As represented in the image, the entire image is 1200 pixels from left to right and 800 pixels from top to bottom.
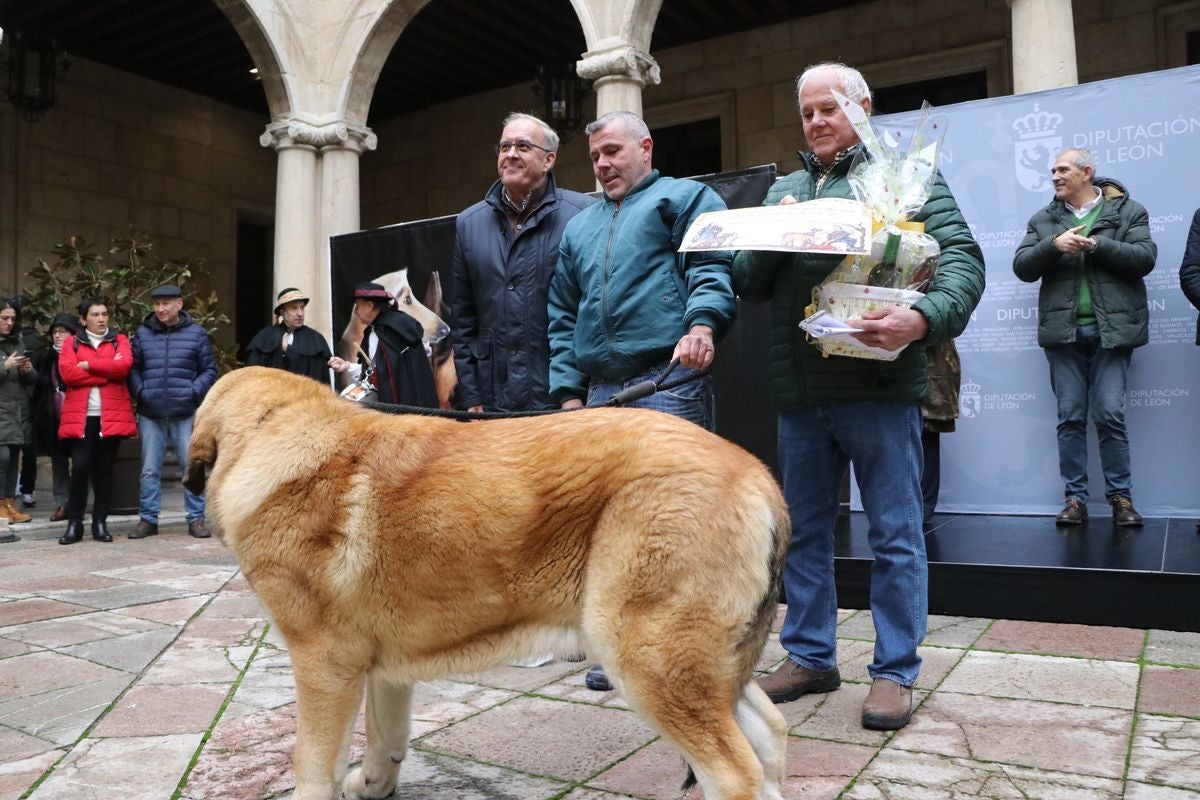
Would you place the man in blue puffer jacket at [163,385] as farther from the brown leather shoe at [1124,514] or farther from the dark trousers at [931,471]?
the brown leather shoe at [1124,514]

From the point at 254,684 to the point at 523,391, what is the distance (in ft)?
5.44

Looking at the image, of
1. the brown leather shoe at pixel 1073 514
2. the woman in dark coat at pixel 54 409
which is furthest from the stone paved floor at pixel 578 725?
the woman in dark coat at pixel 54 409

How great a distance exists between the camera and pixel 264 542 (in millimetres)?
2303

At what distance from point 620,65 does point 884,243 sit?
25.2 feet

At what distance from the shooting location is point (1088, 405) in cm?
618

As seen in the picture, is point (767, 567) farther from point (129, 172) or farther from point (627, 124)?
point (129, 172)

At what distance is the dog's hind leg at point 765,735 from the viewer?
7.72ft

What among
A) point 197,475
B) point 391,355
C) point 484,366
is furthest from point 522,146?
point 391,355

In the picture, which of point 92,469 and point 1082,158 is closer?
point 1082,158

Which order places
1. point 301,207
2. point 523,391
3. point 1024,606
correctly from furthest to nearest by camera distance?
1. point 301,207
2. point 1024,606
3. point 523,391

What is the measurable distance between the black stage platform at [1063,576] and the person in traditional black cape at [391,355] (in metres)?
3.45

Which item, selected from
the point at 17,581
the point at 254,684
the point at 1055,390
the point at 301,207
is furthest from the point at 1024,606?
the point at 301,207

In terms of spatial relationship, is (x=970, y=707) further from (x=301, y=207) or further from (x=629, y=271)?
(x=301, y=207)

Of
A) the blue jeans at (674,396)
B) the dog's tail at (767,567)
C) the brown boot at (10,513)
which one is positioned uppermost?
the blue jeans at (674,396)
